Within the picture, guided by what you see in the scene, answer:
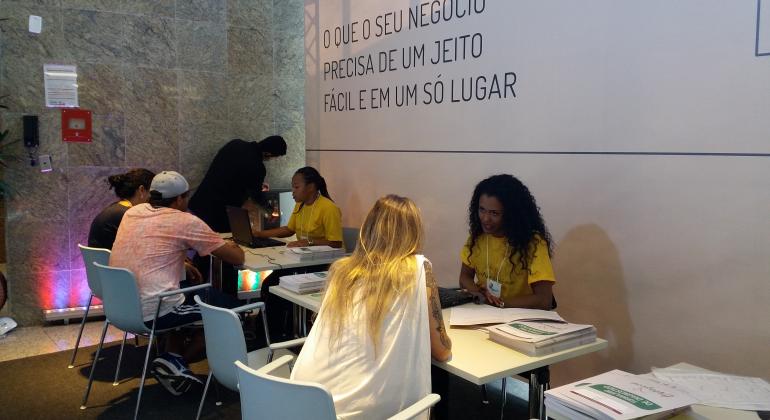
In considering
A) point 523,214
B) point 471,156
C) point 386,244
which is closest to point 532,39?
point 471,156

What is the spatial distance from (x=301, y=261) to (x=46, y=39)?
2925mm

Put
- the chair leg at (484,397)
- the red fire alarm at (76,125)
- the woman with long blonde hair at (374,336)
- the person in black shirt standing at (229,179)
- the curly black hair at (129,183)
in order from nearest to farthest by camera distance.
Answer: the woman with long blonde hair at (374,336) → the chair leg at (484,397) → the curly black hair at (129,183) → the red fire alarm at (76,125) → the person in black shirt standing at (229,179)

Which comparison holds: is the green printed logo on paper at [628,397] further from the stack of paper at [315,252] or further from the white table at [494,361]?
the stack of paper at [315,252]

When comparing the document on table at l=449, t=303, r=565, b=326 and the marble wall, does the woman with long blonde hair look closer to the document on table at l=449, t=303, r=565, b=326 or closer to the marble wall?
the document on table at l=449, t=303, r=565, b=326

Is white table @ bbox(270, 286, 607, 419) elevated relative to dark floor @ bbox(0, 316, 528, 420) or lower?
elevated

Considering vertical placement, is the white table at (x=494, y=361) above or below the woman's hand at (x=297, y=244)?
below

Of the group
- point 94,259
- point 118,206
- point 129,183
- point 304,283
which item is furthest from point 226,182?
point 304,283

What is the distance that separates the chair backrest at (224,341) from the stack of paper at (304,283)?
47 centimetres

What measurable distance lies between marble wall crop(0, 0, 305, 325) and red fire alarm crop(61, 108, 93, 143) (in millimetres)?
50

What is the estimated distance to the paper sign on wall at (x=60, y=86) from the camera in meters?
4.71

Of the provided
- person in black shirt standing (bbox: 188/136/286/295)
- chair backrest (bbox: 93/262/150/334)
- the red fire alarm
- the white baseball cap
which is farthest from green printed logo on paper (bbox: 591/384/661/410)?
the red fire alarm

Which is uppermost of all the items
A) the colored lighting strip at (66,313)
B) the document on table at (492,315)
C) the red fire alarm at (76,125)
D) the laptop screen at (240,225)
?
the red fire alarm at (76,125)

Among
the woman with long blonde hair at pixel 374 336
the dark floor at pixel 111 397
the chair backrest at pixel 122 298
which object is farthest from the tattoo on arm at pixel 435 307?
the chair backrest at pixel 122 298

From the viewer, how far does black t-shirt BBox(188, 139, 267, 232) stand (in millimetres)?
5039
